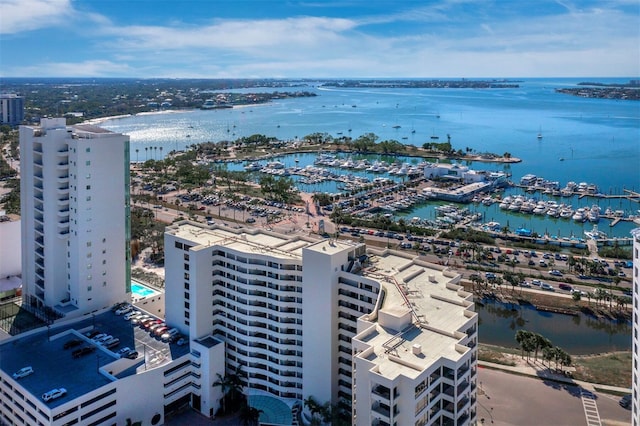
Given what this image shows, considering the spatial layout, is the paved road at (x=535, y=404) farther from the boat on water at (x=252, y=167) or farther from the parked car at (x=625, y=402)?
the boat on water at (x=252, y=167)

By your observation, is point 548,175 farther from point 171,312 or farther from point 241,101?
point 241,101

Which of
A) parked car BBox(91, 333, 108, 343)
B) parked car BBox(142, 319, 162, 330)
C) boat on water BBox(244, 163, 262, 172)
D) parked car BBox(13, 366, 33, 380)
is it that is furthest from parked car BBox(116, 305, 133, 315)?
boat on water BBox(244, 163, 262, 172)

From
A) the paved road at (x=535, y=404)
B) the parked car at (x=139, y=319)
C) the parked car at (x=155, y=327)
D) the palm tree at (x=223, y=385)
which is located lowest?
the paved road at (x=535, y=404)

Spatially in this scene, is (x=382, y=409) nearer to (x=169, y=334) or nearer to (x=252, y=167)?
(x=169, y=334)

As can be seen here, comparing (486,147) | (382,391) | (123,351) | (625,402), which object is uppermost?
(486,147)

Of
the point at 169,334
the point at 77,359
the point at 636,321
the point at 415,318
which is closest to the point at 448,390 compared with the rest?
the point at 415,318

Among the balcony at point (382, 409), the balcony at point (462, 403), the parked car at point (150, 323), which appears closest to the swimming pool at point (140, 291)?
the parked car at point (150, 323)
